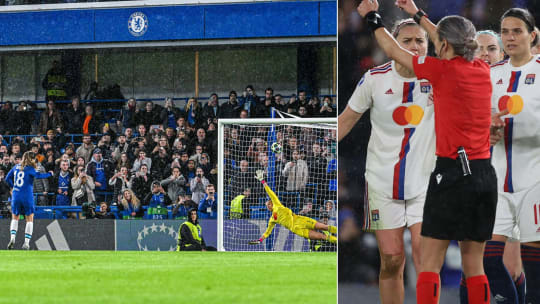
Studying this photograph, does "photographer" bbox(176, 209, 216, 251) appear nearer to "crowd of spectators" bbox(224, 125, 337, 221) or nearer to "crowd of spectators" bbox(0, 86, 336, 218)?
"crowd of spectators" bbox(224, 125, 337, 221)

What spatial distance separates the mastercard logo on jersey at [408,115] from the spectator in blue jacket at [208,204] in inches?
438

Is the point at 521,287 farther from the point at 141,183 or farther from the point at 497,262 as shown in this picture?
the point at 141,183

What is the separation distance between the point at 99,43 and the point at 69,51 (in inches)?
97.5

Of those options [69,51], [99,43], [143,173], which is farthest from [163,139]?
[69,51]

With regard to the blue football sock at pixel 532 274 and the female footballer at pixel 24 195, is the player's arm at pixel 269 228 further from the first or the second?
the blue football sock at pixel 532 274

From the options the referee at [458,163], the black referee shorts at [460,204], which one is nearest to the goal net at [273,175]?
the referee at [458,163]

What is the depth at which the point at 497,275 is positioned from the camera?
457 centimetres

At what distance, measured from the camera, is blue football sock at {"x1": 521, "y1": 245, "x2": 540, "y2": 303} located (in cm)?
461

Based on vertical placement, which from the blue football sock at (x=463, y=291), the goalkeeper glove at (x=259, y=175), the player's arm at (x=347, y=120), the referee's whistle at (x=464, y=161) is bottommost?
the blue football sock at (x=463, y=291)

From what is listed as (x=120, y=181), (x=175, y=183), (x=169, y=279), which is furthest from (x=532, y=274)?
(x=120, y=181)

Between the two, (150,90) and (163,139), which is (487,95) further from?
(150,90)

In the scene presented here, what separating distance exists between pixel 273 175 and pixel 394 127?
10.7m

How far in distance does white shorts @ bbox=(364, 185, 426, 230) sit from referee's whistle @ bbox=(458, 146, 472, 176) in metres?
0.45

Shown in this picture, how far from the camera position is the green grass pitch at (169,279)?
693 centimetres
